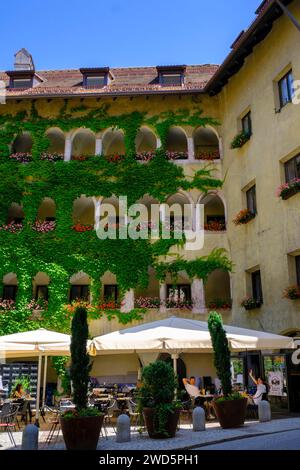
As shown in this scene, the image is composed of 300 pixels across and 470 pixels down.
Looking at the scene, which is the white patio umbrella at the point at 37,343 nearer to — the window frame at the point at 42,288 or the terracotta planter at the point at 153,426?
the terracotta planter at the point at 153,426

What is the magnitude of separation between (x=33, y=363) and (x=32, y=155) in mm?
10382

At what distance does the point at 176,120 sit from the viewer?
2548cm

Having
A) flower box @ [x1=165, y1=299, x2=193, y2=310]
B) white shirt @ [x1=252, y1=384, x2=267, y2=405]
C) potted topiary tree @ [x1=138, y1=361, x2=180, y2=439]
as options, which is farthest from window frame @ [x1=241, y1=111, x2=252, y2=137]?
potted topiary tree @ [x1=138, y1=361, x2=180, y2=439]

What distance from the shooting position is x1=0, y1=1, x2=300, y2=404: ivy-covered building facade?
2038cm

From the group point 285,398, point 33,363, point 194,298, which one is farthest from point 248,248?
point 33,363

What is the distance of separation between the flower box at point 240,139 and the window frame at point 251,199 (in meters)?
2.17

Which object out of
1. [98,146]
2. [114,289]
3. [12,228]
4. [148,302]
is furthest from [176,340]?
[98,146]

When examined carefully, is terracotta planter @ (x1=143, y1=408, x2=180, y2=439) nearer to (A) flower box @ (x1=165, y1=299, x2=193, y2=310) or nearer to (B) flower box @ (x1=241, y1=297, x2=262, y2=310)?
(B) flower box @ (x1=241, y1=297, x2=262, y2=310)

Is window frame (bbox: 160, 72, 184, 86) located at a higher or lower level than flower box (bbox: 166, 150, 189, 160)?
higher

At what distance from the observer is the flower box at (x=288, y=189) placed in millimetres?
17969

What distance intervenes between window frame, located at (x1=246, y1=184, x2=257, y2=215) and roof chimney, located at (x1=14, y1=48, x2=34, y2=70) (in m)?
16.6

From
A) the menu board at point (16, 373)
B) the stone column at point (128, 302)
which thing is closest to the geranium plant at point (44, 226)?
the stone column at point (128, 302)

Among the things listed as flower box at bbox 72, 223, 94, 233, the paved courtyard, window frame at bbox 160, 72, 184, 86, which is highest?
window frame at bbox 160, 72, 184, 86

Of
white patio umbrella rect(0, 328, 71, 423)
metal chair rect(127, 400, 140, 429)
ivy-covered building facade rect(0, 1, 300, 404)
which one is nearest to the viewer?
metal chair rect(127, 400, 140, 429)
